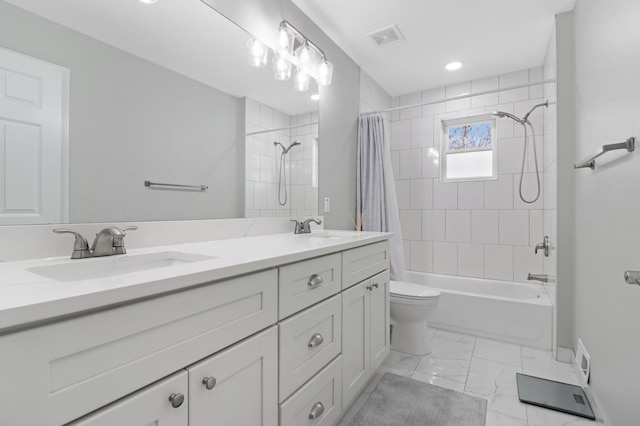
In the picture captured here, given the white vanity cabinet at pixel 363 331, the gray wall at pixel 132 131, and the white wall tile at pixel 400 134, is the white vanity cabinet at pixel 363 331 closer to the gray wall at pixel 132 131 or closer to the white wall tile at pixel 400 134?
the gray wall at pixel 132 131

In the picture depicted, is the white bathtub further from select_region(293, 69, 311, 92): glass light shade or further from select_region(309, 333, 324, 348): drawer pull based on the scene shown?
select_region(293, 69, 311, 92): glass light shade

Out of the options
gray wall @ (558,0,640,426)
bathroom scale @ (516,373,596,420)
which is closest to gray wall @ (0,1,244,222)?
gray wall @ (558,0,640,426)

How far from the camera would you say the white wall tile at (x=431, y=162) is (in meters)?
3.25

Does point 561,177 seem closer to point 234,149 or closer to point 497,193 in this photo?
point 497,193

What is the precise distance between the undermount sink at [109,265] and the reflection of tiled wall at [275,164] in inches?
24.6

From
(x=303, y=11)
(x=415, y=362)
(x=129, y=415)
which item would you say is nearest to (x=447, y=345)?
(x=415, y=362)

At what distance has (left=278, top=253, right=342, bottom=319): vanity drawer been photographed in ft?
3.40

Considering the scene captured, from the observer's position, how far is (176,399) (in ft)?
2.27

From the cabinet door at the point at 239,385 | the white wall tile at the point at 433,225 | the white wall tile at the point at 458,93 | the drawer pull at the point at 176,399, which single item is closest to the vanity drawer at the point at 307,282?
the cabinet door at the point at 239,385

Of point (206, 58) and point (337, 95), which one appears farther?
point (337, 95)

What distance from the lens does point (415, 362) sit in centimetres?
206

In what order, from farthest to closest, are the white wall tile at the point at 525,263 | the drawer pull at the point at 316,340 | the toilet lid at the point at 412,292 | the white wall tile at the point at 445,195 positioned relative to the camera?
the white wall tile at the point at 445,195 → the white wall tile at the point at 525,263 → the toilet lid at the point at 412,292 → the drawer pull at the point at 316,340

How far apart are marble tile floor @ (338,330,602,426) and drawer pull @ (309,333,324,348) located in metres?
0.58

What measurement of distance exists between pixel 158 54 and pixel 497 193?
295 cm
